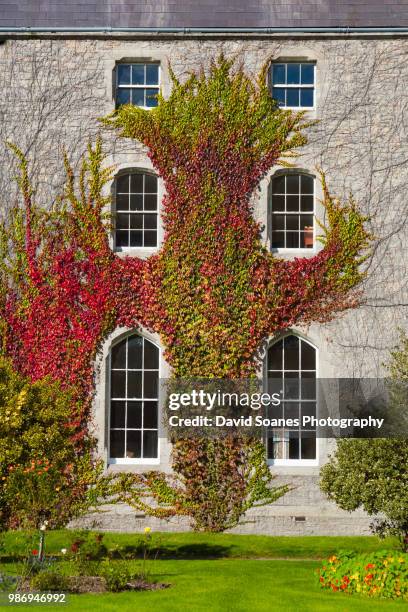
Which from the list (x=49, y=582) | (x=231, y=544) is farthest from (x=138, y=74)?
(x=49, y=582)

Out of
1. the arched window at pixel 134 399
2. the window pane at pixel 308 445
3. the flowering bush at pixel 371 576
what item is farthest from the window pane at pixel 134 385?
the flowering bush at pixel 371 576

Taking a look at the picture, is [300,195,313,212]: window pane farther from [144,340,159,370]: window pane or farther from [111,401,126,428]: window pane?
[111,401,126,428]: window pane

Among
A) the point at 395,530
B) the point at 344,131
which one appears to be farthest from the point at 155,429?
the point at 344,131

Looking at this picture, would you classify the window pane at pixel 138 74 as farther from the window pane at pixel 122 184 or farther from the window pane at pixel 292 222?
the window pane at pixel 292 222

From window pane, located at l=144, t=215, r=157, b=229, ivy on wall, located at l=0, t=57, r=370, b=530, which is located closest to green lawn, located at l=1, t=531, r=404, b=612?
ivy on wall, located at l=0, t=57, r=370, b=530

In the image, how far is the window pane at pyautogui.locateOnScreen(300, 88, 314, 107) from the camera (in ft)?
73.6

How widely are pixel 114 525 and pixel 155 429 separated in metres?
2.35

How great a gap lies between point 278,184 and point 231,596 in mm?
11898

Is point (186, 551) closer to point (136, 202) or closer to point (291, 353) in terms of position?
point (291, 353)

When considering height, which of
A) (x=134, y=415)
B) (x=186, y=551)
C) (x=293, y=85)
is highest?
(x=293, y=85)

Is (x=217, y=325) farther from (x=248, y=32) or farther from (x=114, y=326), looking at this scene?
(x=248, y=32)

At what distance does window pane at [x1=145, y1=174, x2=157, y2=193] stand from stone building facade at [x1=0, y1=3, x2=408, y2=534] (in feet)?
0.08

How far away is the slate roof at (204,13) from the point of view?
22.6 metres

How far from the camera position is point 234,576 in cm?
1501
